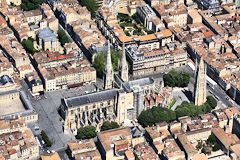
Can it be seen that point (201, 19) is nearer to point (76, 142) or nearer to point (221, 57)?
point (221, 57)

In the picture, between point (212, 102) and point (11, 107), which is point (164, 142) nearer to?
point (212, 102)

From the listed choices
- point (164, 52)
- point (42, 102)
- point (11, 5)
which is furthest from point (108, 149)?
point (11, 5)

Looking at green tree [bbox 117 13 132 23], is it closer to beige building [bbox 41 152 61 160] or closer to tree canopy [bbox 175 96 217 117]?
tree canopy [bbox 175 96 217 117]

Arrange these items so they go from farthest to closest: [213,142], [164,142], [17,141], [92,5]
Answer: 1. [92,5]
2. [213,142]
3. [164,142]
4. [17,141]

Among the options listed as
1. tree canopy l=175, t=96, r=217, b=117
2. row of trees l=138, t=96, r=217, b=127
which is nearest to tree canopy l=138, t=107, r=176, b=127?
row of trees l=138, t=96, r=217, b=127

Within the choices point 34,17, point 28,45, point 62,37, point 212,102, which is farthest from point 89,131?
point 34,17
